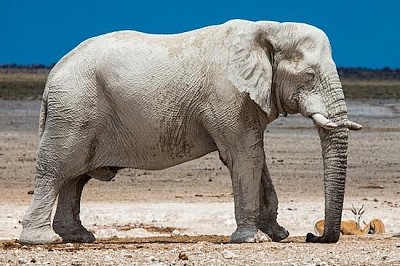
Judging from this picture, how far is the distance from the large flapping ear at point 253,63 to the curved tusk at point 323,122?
0.49 m

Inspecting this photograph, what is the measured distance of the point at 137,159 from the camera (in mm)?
16062

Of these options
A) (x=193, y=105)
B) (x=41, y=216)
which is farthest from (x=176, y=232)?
(x=193, y=105)

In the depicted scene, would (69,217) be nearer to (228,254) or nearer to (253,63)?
(253,63)

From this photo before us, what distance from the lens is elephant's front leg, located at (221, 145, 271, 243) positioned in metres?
15.6

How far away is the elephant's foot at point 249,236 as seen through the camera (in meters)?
15.6

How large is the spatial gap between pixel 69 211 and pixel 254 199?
2.05 m

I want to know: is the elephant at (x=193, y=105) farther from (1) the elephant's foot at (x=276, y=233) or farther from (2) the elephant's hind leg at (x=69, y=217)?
(2) the elephant's hind leg at (x=69, y=217)

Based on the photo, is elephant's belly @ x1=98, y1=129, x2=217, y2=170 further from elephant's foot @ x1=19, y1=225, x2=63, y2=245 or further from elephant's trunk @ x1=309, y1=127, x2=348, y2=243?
elephant's trunk @ x1=309, y1=127, x2=348, y2=243

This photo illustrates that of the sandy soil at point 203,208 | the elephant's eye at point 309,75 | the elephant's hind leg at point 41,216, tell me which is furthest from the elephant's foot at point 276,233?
the elephant's hind leg at point 41,216

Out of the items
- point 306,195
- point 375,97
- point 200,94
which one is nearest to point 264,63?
point 200,94

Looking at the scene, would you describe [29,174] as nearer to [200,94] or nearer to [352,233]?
[352,233]

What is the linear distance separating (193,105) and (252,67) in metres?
0.70

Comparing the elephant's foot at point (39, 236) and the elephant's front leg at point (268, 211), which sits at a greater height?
the elephant's front leg at point (268, 211)

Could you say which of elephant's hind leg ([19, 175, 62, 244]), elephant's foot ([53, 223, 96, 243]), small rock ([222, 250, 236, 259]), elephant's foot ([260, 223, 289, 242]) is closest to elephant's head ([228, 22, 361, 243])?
elephant's foot ([260, 223, 289, 242])
